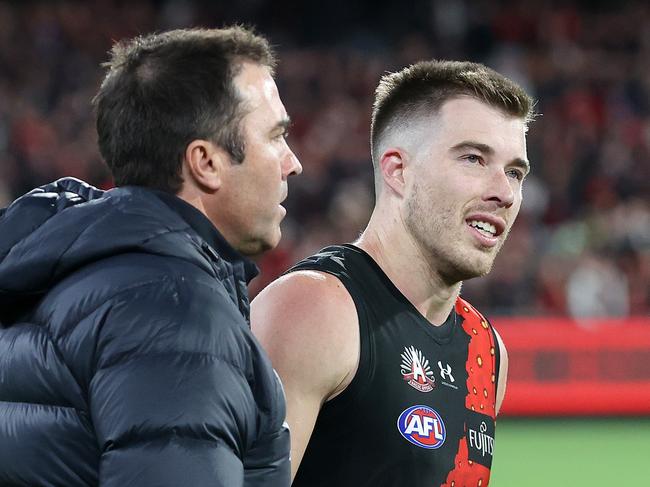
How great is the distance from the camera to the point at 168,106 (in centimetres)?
216

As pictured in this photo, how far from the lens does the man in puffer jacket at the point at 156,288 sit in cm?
187

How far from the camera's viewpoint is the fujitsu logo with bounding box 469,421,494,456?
3.32m

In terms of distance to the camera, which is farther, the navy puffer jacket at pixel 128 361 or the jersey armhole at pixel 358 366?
the jersey armhole at pixel 358 366

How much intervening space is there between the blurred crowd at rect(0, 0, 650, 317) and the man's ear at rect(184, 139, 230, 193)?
8.92 m

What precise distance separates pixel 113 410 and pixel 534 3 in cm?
1496

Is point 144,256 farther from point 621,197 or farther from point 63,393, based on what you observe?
point 621,197

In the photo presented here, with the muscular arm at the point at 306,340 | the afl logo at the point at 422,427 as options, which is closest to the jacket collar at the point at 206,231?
the muscular arm at the point at 306,340

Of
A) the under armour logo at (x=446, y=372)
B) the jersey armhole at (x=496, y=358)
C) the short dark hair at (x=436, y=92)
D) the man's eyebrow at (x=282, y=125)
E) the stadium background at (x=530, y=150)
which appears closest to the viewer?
the man's eyebrow at (x=282, y=125)

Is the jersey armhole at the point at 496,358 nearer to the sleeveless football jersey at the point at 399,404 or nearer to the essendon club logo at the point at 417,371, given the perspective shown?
the sleeveless football jersey at the point at 399,404

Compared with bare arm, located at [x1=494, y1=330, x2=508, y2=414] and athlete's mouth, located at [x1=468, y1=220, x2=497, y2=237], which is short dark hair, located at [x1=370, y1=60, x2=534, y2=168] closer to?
athlete's mouth, located at [x1=468, y1=220, x2=497, y2=237]

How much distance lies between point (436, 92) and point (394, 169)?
248 mm

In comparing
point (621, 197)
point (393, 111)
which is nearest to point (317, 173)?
point (621, 197)

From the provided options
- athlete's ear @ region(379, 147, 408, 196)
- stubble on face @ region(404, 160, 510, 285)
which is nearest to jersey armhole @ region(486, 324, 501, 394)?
stubble on face @ region(404, 160, 510, 285)

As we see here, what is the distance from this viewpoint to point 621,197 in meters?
13.1
